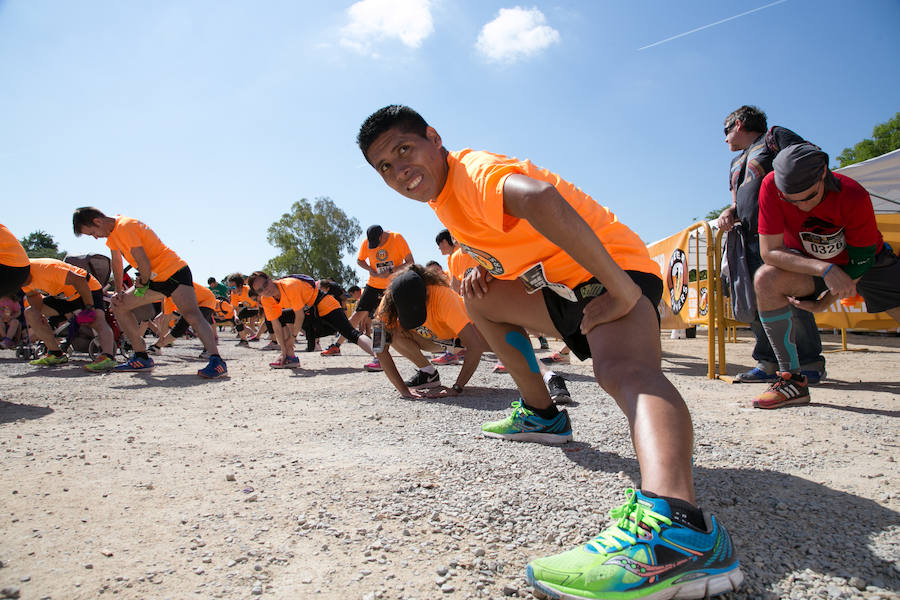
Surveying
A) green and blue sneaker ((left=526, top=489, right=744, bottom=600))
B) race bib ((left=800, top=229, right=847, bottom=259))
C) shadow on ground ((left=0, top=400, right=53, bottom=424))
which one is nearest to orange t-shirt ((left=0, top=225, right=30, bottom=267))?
shadow on ground ((left=0, top=400, right=53, bottom=424))

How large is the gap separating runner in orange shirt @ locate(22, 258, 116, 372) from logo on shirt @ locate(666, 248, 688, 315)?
6768 mm

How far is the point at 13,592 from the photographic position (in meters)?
1.12

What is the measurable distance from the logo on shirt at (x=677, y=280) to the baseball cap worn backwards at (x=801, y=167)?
2.80m

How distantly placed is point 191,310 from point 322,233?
31.3 metres

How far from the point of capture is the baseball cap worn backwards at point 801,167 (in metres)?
2.61

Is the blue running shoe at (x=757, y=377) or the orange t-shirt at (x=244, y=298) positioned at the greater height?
the orange t-shirt at (x=244, y=298)

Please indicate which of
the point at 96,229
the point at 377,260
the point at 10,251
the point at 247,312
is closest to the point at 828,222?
the point at 377,260

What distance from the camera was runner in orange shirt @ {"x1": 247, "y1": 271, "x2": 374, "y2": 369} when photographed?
Answer: 677 cm

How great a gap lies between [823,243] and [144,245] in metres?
6.11

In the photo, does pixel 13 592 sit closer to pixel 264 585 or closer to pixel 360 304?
pixel 264 585

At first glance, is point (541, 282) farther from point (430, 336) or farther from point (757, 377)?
point (757, 377)

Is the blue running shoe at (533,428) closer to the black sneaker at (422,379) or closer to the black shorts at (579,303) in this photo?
the black shorts at (579,303)

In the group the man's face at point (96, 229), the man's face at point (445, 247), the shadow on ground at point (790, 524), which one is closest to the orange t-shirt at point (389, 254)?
the man's face at point (445, 247)

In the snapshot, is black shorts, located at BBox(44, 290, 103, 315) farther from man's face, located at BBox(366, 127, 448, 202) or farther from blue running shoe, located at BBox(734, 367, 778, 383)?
blue running shoe, located at BBox(734, 367, 778, 383)
